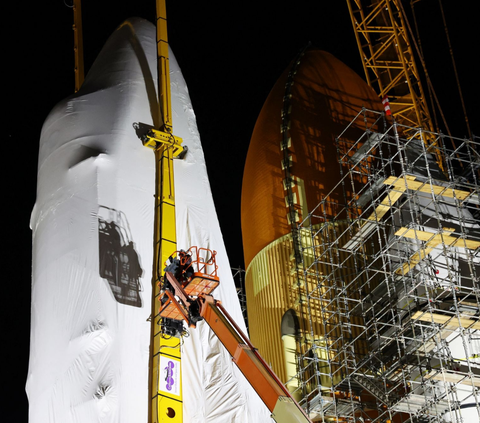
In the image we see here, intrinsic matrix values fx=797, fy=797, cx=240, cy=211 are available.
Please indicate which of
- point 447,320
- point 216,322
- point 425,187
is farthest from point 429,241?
point 216,322

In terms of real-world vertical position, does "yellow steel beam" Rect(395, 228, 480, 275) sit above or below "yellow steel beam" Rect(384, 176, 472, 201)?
below

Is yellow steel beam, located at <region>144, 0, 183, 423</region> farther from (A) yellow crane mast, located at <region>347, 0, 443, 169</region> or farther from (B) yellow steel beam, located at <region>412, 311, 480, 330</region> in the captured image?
(A) yellow crane mast, located at <region>347, 0, 443, 169</region>

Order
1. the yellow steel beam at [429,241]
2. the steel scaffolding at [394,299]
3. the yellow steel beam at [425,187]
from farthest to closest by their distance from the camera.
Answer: the yellow steel beam at [425,187] → the yellow steel beam at [429,241] → the steel scaffolding at [394,299]

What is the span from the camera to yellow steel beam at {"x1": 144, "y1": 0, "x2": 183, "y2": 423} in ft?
56.1

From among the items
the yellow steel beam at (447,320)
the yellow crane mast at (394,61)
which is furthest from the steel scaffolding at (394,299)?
the yellow crane mast at (394,61)

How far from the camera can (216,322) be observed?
51.5 feet

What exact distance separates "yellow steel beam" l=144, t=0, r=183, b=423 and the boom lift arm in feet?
1.96

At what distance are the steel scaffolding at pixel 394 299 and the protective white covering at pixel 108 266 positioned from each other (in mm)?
4122

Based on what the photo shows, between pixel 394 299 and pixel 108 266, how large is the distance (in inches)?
317

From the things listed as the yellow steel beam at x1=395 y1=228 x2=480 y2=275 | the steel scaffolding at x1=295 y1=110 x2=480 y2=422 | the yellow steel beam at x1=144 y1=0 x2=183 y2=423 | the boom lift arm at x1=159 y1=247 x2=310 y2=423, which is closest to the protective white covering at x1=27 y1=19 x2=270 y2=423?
the yellow steel beam at x1=144 y1=0 x2=183 y2=423

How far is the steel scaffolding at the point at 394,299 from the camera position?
2081 centimetres

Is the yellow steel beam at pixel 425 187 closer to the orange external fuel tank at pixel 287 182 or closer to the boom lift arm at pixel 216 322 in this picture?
the orange external fuel tank at pixel 287 182

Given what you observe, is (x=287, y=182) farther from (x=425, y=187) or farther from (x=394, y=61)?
(x=394, y=61)

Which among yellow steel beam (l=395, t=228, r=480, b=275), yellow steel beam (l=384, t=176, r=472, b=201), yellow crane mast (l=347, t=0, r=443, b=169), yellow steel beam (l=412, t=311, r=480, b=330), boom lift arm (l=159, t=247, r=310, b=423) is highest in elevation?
yellow crane mast (l=347, t=0, r=443, b=169)
